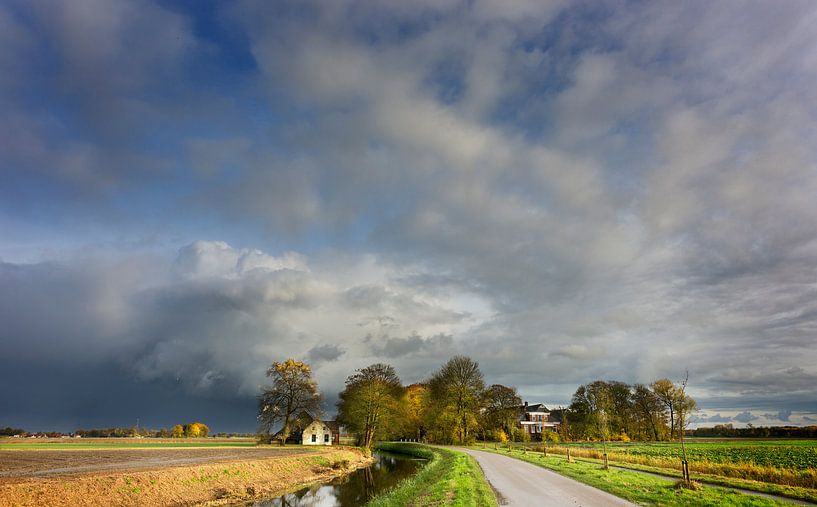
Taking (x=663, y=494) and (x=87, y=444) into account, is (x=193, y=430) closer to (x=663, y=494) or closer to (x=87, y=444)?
(x=87, y=444)

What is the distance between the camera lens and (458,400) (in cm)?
7938

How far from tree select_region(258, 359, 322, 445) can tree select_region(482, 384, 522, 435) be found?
3758 centimetres

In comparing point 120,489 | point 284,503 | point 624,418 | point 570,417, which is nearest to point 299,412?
point 284,503

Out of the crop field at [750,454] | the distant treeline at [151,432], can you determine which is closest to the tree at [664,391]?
the crop field at [750,454]

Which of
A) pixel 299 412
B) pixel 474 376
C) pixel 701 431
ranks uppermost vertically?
pixel 474 376

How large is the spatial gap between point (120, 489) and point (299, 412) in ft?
170

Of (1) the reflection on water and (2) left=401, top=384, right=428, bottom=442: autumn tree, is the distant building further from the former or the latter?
(1) the reflection on water

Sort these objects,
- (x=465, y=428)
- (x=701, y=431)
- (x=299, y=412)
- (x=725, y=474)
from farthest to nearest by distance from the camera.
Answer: (x=701, y=431)
(x=465, y=428)
(x=299, y=412)
(x=725, y=474)

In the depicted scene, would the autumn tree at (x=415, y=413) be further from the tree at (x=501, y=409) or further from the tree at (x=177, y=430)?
the tree at (x=177, y=430)

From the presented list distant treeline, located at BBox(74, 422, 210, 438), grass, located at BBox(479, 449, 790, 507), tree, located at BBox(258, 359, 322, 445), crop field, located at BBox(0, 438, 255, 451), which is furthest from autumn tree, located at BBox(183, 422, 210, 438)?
grass, located at BBox(479, 449, 790, 507)

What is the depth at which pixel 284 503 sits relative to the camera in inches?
1176

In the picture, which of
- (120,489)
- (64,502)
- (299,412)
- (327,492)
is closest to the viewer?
(64,502)

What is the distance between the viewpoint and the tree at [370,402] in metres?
69.9

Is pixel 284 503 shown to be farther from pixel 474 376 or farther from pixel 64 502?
pixel 474 376
